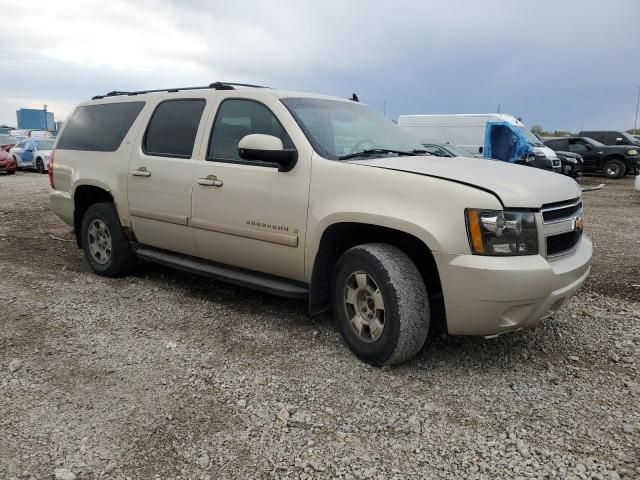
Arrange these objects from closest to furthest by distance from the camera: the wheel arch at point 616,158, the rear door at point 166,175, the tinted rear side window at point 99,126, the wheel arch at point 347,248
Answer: the wheel arch at point 347,248 < the rear door at point 166,175 < the tinted rear side window at point 99,126 < the wheel arch at point 616,158

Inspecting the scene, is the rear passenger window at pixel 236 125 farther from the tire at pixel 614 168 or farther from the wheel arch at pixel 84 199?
the tire at pixel 614 168

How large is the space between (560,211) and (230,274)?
7.87 feet

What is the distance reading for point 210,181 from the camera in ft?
13.9

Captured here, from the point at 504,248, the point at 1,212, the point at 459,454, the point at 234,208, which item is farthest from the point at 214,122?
the point at 1,212

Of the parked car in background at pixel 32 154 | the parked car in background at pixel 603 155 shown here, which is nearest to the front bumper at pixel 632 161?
the parked car in background at pixel 603 155

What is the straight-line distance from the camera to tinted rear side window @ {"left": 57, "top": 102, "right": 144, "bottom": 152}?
5207 millimetres

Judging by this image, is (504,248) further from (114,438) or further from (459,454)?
(114,438)

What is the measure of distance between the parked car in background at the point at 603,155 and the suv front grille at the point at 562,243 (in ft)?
66.8

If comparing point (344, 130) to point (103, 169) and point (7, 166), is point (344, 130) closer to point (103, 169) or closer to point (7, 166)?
point (103, 169)

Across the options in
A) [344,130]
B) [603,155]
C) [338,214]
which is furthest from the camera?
[603,155]

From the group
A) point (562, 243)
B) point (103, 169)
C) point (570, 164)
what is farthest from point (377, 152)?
point (570, 164)

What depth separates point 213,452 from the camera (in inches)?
102

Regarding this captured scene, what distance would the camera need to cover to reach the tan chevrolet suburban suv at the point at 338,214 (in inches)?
119

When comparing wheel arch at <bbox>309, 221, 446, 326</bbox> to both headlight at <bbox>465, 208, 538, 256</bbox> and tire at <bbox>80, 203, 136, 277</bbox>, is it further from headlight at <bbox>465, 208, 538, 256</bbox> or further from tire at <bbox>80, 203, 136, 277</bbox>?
tire at <bbox>80, 203, 136, 277</bbox>
